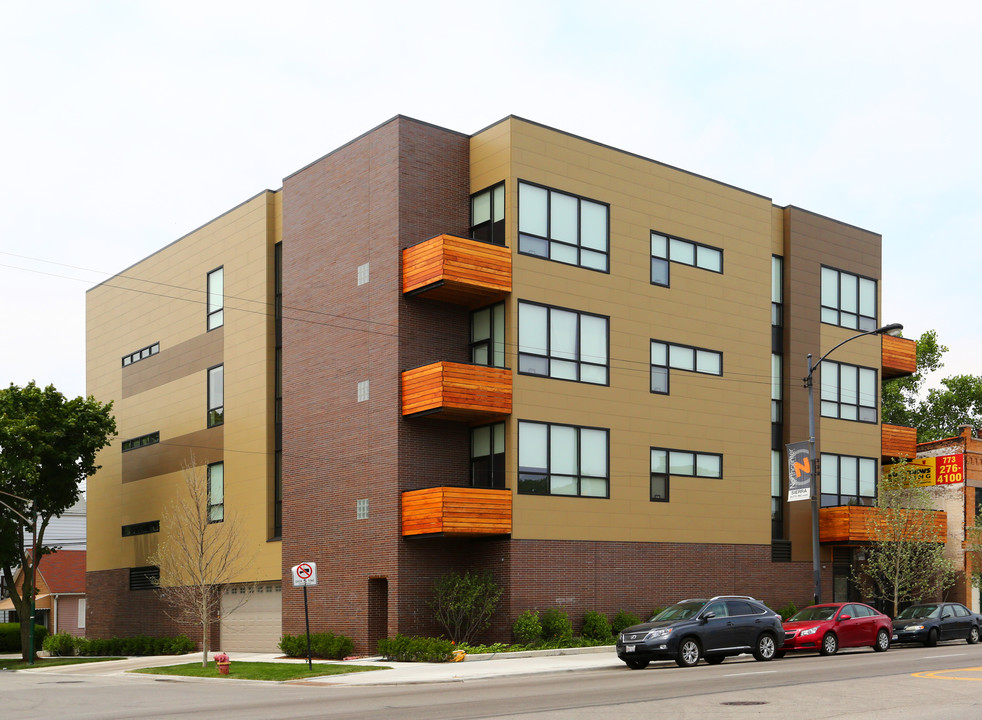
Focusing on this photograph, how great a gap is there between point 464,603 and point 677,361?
11564mm

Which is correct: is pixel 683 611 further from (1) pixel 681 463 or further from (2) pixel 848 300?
(2) pixel 848 300

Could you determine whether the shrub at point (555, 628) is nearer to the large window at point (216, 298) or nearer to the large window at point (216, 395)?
the large window at point (216, 395)

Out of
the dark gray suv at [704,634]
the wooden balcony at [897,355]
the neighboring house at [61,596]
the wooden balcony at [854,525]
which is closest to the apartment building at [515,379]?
the wooden balcony at [854,525]

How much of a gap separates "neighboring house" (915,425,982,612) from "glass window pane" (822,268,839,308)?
31.6 ft

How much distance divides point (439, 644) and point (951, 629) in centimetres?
1574

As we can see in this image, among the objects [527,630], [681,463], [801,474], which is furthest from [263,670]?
[801,474]

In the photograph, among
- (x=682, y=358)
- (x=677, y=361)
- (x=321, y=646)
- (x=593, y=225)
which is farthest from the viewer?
(x=682, y=358)

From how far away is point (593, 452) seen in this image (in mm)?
34875

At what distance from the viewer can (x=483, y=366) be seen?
106 ft

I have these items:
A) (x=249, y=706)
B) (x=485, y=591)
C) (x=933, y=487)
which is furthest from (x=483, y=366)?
(x=933, y=487)

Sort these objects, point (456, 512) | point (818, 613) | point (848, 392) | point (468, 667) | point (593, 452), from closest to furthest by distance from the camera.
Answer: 1. point (468, 667)
2. point (818, 613)
3. point (456, 512)
4. point (593, 452)
5. point (848, 392)

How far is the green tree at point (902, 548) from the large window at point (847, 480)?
69 cm

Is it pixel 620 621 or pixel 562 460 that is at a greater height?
pixel 562 460

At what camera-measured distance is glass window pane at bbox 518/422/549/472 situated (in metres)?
32.9
